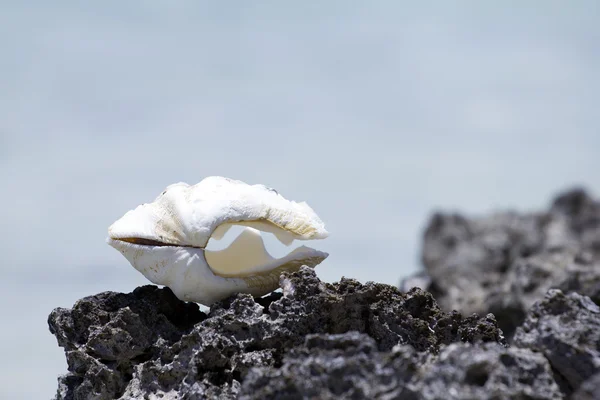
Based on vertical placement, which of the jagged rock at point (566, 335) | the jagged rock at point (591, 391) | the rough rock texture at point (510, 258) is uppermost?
the rough rock texture at point (510, 258)

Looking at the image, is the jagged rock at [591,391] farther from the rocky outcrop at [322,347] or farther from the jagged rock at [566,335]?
the jagged rock at [566,335]

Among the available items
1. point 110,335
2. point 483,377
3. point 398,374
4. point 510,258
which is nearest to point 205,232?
point 110,335

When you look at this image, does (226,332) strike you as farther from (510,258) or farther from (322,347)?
(510,258)

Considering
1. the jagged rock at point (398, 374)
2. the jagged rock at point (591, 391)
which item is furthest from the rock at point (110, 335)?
the jagged rock at point (591, 391)

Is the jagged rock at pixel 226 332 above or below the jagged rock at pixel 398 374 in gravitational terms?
above

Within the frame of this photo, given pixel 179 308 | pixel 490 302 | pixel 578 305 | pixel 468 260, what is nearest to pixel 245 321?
pixel 179 308

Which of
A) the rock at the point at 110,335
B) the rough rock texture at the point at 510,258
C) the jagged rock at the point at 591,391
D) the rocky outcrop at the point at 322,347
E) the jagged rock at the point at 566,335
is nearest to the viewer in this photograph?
the jagged rock at the point at 591,391
